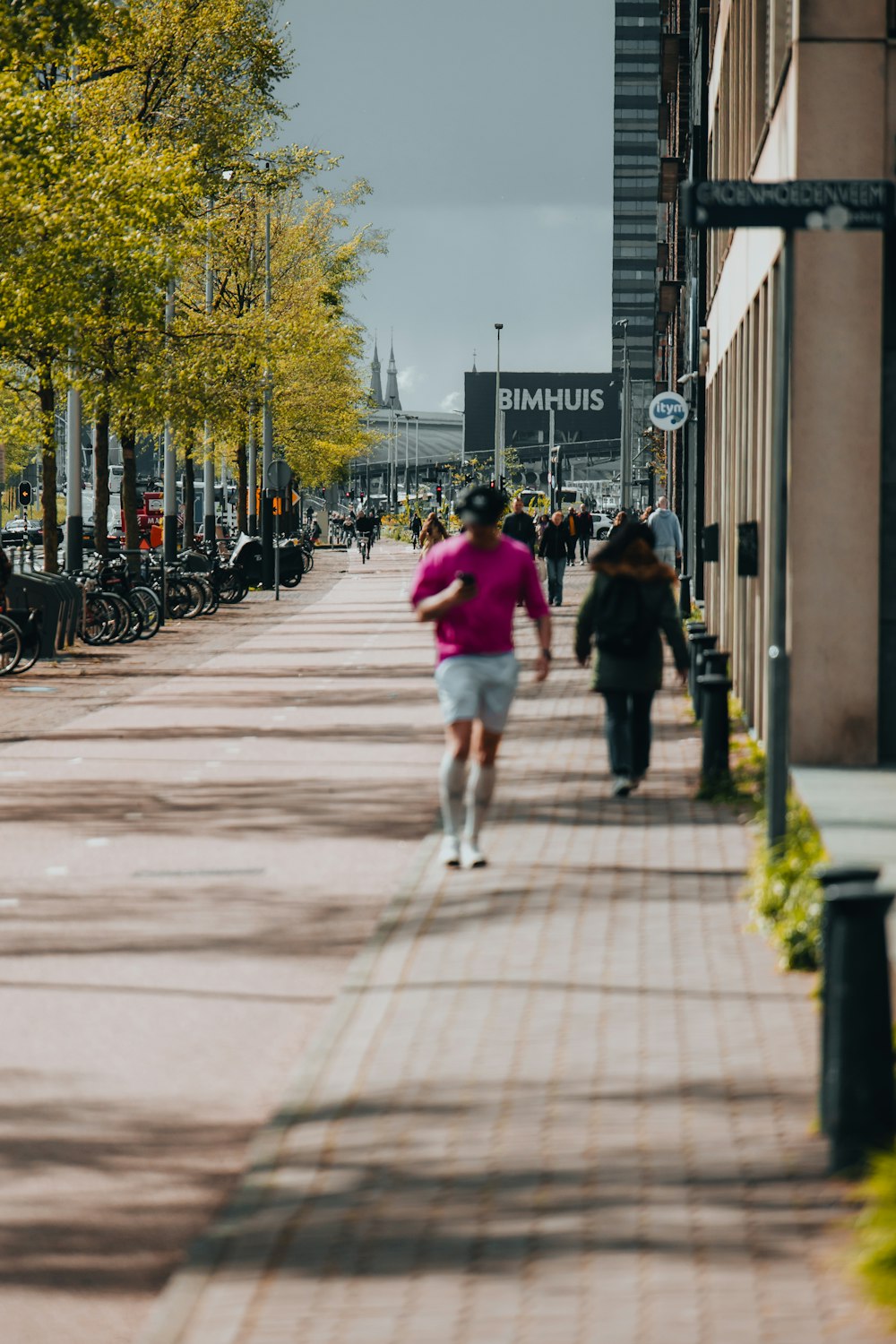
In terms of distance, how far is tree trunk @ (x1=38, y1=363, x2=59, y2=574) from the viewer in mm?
29047

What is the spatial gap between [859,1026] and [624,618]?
25.0ft

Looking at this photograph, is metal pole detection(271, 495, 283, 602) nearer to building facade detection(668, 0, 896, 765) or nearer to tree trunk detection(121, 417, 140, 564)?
tree trunk detection(121, 417, 140, 564)

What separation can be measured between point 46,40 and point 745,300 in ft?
24.4

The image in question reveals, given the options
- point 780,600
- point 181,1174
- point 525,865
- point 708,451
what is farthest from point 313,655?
point 181,1174

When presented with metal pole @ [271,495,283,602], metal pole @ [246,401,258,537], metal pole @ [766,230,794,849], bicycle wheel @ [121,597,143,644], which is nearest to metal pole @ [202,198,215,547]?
metal pole @ [246,401,258,537]

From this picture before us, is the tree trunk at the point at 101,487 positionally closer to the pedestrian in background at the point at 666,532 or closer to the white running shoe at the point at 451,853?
the pedestrian in background at the point at 666,532

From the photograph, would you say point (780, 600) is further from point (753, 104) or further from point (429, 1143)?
point (753, 104)

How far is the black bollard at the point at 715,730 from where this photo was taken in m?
12.5

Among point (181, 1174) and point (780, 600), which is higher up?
point (780, 600)

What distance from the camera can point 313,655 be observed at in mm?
26594

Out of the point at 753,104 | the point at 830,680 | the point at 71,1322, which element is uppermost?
the point at 753,104

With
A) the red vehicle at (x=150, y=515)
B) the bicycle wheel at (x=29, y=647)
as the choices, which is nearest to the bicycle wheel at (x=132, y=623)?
the bicycle wheel at (x=29, y=647)

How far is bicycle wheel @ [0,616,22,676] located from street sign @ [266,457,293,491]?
22393 mm

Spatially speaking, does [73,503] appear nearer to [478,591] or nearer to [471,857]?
[478,591]
